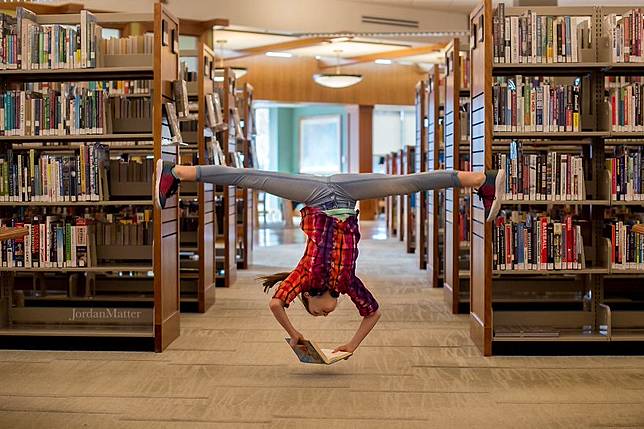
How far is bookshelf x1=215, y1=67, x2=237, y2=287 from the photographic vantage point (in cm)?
769

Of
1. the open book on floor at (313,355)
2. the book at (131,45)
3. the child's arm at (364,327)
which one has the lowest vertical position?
the open book on floor at (313,355)

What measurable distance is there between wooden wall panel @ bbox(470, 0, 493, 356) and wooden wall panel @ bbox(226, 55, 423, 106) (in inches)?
472

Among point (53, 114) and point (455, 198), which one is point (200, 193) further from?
point (455, 198)

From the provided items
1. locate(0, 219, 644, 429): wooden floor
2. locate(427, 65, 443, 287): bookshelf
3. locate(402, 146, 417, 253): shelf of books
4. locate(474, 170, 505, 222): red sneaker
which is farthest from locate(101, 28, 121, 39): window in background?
locate(474, 170, 505, 222): red sneaker

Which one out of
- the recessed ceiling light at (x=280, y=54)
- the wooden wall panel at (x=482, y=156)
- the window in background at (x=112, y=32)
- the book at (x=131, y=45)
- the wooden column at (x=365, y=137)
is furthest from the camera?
the wooden column at (x=365, y=137)

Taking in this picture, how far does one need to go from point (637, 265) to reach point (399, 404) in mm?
1930

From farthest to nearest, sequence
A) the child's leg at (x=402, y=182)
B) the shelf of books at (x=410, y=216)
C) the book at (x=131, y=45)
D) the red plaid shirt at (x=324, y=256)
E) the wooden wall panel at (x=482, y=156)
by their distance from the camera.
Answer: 1. the shelf of books at (x=410, y=216)
2. the book at (x=131, y=45)
3. the wooden wall panel at (x=482, y=156)
4. the red plaid shirt at (x=324, y=256)
5. the child's leg at (x=402, y=182)

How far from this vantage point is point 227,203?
765cm

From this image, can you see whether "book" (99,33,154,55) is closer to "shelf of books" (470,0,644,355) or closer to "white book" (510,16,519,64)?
"shelf of books" (470,0,644,355)

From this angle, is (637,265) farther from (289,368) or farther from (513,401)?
(289,368)

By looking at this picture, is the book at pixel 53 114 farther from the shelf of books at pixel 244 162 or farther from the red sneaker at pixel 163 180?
the shelf of books at pixel 244 162

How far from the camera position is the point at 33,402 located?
3.79m

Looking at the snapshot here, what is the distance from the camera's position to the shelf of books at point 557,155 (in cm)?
472

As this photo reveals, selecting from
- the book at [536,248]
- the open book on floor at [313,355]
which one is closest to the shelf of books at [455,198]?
the book at [536,248]
